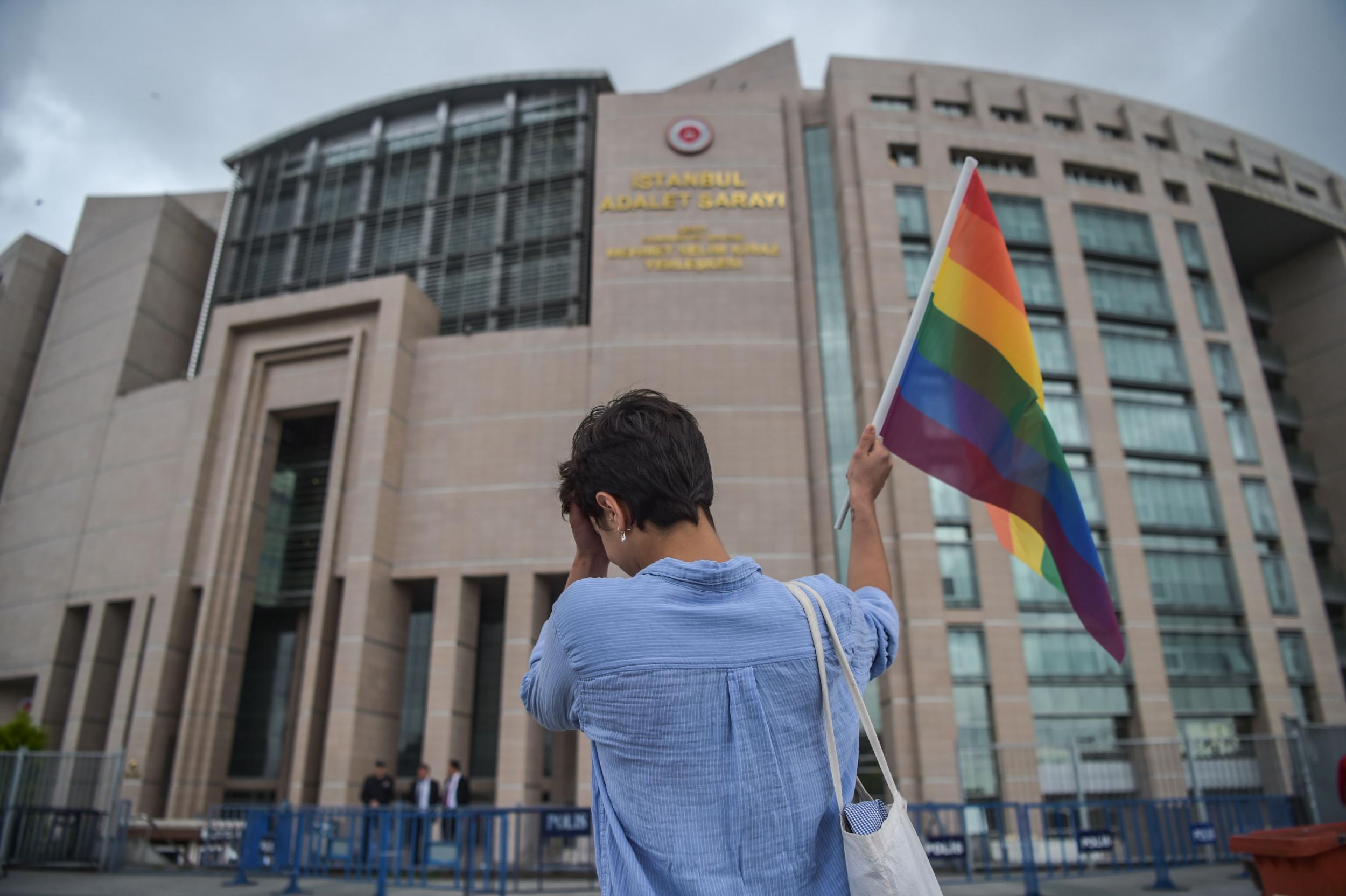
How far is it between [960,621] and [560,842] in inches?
590

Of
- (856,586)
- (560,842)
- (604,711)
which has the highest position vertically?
(856,586)

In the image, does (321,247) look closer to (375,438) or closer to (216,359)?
(216,359)

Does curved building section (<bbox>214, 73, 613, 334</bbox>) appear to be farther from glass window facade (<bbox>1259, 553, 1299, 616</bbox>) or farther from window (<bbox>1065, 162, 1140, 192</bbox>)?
glass window facade (<bbox>1259, 553, 1299, 616</bbox>)

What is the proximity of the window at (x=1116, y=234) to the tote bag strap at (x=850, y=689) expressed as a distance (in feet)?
105

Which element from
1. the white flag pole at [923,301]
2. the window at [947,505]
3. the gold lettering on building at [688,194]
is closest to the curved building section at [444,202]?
the gold lettering on building at [688,194]

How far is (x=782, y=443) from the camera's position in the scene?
26.1 metres

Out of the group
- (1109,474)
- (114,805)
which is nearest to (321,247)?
(114,805)

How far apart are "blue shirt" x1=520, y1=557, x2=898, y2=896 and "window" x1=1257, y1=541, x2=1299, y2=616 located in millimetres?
30978

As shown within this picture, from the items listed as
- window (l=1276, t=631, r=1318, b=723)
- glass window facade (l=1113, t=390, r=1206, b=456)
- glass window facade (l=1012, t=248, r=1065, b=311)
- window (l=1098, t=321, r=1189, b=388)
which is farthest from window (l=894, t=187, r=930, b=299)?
window (l=1276, t=631, r=1318, b=723)

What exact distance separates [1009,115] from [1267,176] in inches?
517

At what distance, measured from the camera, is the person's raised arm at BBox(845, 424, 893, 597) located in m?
1.78

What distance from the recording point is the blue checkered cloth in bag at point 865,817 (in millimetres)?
1297

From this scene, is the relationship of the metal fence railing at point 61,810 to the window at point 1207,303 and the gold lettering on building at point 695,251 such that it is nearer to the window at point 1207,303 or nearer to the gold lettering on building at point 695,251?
the gold lettering on building at point 695,251

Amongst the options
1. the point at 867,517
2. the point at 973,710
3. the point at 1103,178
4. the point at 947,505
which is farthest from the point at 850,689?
the point at 1103,178
